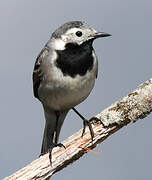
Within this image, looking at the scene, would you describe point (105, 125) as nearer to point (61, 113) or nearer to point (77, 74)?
point (77, 74)

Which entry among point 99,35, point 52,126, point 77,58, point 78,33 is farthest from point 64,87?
point 52,126

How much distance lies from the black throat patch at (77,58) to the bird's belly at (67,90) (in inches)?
5.6

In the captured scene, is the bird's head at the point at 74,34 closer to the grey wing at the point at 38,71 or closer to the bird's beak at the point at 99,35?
the bird's beak at the point at 99,35

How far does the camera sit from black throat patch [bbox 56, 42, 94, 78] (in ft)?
19.2

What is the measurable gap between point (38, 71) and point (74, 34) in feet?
2.95

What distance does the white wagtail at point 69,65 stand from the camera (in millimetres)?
5797

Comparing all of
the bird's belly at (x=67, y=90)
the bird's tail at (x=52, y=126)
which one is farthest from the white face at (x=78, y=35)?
the bird's tail at (x=52, y=126)

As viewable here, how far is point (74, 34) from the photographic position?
5.89 m

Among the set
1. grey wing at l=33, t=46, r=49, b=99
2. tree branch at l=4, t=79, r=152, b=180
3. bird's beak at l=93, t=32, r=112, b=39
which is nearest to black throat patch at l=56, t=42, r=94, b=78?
bird's beak at l=93, t=32, r=112, b=39

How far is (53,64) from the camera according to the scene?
232 inches

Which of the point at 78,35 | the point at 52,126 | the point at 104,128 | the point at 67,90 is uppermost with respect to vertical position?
the point at 78,35

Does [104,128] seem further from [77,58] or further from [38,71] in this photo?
[38,71]

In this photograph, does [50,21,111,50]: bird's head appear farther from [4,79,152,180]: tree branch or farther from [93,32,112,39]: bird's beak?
[4,79,152,180]: tree branch

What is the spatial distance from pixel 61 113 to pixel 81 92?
92cm
